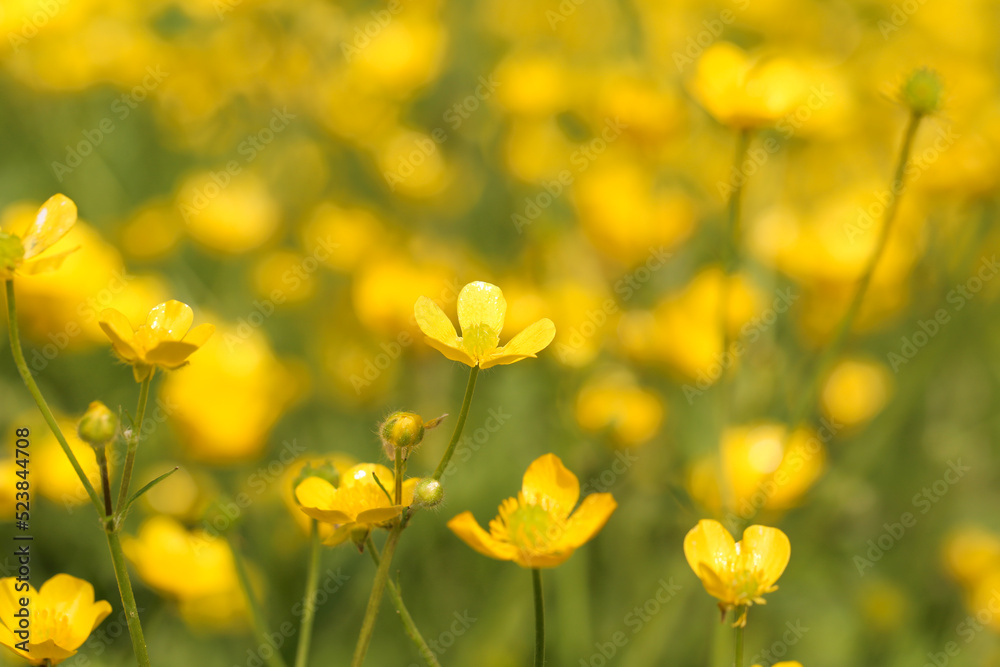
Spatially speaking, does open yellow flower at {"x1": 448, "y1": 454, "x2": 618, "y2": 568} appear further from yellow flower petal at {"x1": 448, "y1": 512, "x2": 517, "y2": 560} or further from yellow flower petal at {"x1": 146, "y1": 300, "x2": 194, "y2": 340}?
yellow flower petal at {"x1": 146, "y1": 300, "x2": 194, "y2": 340}

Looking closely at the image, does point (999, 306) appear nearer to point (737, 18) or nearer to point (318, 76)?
point (737, 18)

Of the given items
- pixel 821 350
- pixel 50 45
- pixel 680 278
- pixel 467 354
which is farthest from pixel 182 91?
pixel 467 354

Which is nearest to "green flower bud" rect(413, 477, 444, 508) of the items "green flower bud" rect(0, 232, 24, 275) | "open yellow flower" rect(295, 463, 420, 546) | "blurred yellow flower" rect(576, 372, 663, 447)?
"open yellow flower" rect(295, 463, 420, 546)

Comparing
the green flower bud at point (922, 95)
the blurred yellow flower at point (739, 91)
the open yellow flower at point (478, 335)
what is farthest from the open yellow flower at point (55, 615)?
the green flower bud at point (922, 95)

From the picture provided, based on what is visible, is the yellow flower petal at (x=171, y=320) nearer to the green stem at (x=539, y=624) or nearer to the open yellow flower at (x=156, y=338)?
the open yellow flower at (x=156, y=338)

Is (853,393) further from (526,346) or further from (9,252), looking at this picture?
(9,252)
